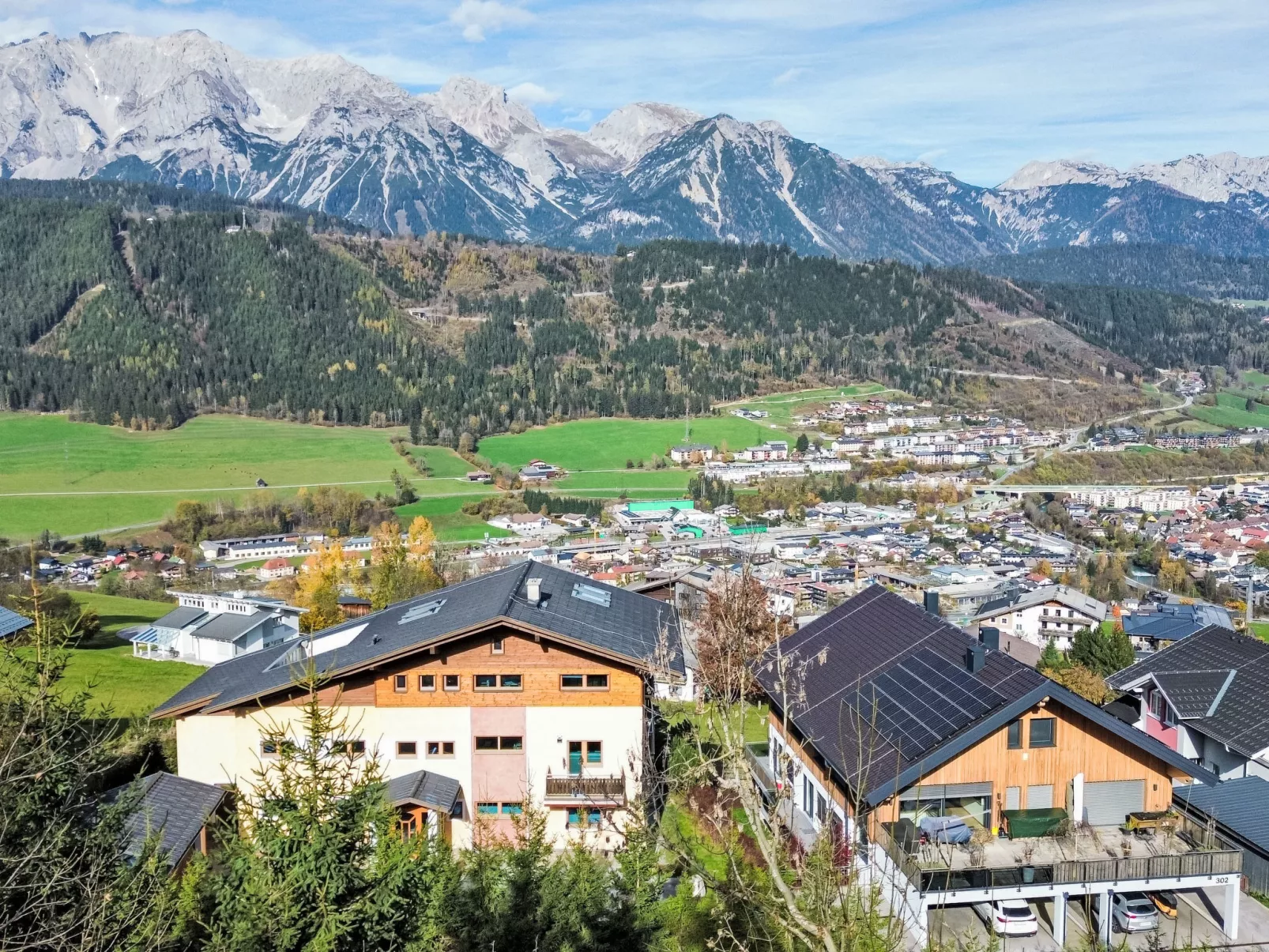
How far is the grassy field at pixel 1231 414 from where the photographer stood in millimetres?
138375

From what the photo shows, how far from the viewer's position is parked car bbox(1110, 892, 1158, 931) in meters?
13.3

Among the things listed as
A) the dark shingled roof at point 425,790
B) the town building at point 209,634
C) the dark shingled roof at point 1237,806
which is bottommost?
the town building at point 209,634

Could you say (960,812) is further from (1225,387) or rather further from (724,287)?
(1225,387)

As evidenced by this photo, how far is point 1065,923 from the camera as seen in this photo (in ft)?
43.0

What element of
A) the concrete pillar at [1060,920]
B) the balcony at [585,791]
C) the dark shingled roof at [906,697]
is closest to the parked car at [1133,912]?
the concrete pillar at [1060,920]

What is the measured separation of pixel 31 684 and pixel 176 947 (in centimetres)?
262

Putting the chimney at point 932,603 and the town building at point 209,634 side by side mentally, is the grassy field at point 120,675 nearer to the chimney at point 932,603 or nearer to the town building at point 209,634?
the town building at point 209,634

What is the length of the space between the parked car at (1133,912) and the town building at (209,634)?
81.5 feet

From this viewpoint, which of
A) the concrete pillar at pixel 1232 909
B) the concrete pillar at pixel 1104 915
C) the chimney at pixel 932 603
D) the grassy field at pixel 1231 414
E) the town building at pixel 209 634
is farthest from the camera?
the grassy field at pixel 1231 414

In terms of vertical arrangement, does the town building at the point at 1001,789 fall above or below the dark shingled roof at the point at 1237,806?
above

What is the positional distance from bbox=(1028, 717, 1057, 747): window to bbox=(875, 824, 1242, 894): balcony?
116 centimetres

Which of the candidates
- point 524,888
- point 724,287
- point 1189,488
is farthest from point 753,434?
point 524,888

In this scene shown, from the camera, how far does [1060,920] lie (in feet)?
43.0

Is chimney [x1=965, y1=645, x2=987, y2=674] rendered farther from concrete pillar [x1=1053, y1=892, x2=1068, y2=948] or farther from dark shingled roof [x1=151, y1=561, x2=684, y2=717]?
dark shingled roof [x1=151, y1=561, x2=684, y2=717]
